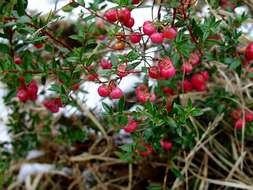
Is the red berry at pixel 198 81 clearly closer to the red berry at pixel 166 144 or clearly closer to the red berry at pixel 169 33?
the red berry at pixel 166 144

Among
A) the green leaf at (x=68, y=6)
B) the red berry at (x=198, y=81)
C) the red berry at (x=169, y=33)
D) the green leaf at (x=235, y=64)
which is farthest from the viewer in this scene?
the red berry at (x=198, y=81)

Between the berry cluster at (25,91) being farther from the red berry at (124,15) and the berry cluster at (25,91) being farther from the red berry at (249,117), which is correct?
the red berry at (249,117)

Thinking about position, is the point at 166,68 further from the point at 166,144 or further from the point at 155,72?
the point at 166,144

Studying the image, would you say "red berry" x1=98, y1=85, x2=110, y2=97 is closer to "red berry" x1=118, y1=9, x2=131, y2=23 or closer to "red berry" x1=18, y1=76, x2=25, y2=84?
"red berry" x1=118, y1=9, x2=131, y2=23

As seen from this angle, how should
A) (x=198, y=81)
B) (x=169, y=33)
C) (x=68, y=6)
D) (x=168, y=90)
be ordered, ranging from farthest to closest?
(x=168, y=90), (x=198, y=81), (x=68, y=6), (x=169, y=33)

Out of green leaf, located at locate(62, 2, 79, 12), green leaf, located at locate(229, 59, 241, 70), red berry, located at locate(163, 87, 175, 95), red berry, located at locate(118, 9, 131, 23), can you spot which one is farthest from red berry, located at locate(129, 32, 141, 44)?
red berry, located at locate(163, 87, 175, 95)

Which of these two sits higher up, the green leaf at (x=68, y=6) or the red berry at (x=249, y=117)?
the green leaf at (x=68, y=6)

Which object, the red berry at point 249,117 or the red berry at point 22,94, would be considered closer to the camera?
the red berry at point 22,94

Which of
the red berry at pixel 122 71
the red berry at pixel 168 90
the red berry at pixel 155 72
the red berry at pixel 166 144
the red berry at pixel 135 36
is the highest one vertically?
the red berry at pixel 135 36

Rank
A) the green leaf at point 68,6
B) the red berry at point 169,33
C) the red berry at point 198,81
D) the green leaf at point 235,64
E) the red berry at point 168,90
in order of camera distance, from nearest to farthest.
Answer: the red berry at point 169,33
the green leaf at point 68,6
the green leaf at point 235,64
the red berry at point 198,81
the red berry at point 168,90

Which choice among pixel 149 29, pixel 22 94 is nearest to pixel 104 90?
pixel 149 29

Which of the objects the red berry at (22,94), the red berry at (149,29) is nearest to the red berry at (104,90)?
the red berry at (149,29)

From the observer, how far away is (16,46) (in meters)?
1.20

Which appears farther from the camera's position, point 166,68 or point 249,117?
point 249,117
